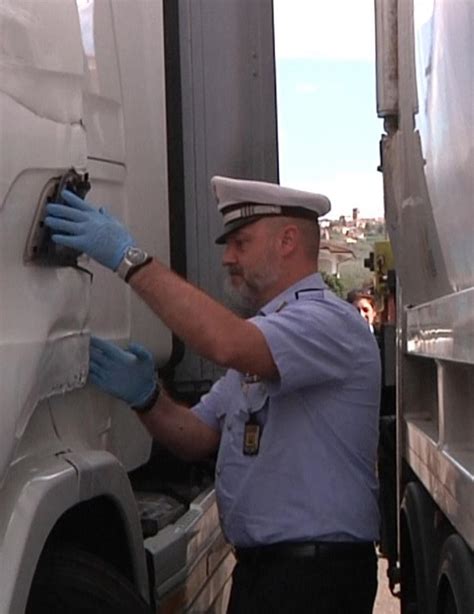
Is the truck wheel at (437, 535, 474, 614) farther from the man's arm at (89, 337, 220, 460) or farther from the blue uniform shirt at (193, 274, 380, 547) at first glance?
the man's arm at (89, 337, 220, 460)

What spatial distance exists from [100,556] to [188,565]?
60cm

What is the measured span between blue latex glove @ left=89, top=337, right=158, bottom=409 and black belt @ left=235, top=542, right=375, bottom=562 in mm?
486

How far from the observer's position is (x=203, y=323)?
277 centimetres

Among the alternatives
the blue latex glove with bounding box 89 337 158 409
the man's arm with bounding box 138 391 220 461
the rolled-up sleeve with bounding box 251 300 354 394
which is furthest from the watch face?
the man's arm with bounding box 138 391 220 461

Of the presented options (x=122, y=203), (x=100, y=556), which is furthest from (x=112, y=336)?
(x=100, y=556)

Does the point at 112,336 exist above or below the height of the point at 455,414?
above

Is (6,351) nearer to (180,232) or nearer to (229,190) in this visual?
(229,190)

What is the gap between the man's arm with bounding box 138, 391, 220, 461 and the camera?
3268 millimetres

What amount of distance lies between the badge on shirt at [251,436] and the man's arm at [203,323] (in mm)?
218

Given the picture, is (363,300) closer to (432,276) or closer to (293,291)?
(432,276)

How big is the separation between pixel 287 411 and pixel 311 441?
0.10 metres

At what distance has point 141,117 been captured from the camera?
325 centimetres

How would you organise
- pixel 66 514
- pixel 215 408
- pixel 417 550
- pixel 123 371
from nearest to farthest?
pixel 66 514
pixel 123 371
pixel 215 408
pixel 417 550

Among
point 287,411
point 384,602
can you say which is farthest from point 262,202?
point 384,602
